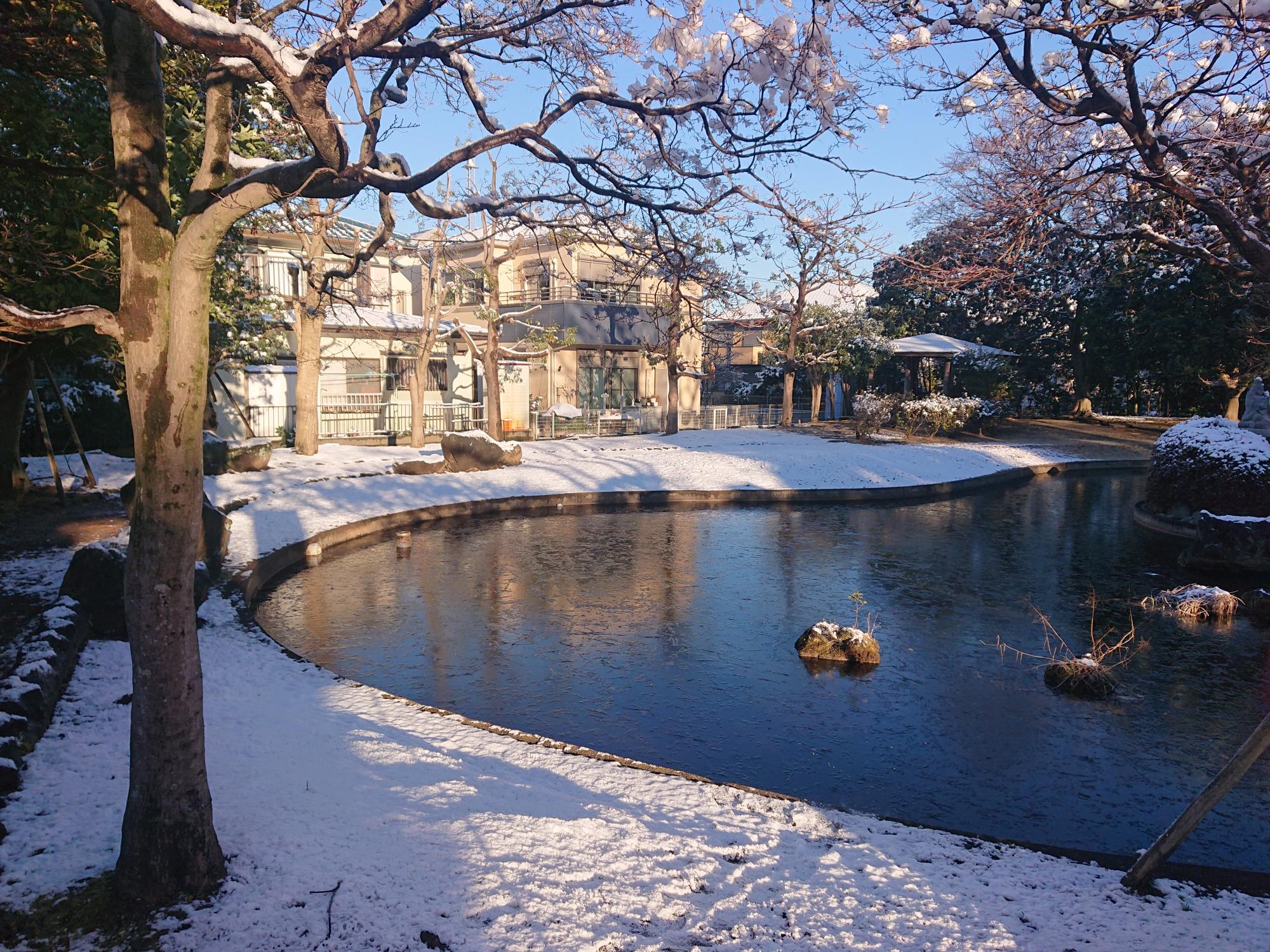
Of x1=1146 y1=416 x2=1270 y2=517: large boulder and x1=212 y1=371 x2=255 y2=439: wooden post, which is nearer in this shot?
x1=1146 y1=416 x2=1270 y2=517: large boulder

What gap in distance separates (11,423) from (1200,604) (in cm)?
1570

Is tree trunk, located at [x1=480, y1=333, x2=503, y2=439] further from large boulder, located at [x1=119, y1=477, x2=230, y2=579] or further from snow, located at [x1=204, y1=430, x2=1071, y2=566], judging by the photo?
large boulder, located at [x1=119, y1=477, x2=230, y2=579]

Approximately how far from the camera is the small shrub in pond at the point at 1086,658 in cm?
702

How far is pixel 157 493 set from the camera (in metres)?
3.31

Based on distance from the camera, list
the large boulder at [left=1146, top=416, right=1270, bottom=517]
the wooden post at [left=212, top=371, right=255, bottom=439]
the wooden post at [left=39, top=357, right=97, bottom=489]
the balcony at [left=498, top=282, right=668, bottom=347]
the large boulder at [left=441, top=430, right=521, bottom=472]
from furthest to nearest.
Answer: the balcony at [left=498, top=282, right=668, bottom=347]
the wooden post at [left=212, top=371, right=255, bottom=439]
the large boulder at [left=441, top=430, right=521, bottom=472]
the large boulder at [left=1146, top=416, right=1270, bottom=517]
the wooden post at [left=39, top=357, right=97, bottom=489]

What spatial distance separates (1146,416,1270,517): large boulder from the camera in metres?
13.2

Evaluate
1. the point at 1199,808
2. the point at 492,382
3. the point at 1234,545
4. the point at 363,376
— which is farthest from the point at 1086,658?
the point at 363,376

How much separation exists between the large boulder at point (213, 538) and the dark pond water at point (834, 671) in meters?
0.75

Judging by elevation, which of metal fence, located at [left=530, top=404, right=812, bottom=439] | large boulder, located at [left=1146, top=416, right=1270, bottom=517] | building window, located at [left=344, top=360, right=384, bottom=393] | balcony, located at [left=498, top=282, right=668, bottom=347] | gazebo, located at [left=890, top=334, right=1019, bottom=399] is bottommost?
large boulder, located at [left=1146, top=416, right=1270, bottom=517]

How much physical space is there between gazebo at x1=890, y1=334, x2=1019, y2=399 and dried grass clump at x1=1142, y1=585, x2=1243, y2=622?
64.9ft

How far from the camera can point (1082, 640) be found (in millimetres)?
8438

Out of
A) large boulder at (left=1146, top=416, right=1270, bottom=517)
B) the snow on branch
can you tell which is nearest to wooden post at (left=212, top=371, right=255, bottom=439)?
the snow on branch

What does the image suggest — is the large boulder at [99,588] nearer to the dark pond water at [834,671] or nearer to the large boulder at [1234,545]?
the dark pond water at [834,671]

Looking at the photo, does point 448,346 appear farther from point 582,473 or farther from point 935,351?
point 935,351
